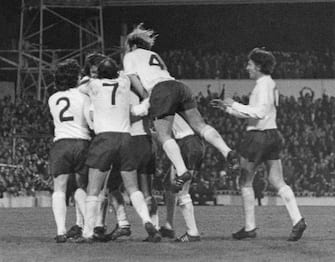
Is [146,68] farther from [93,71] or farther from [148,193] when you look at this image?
[148,193]

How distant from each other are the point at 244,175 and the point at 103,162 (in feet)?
6.22

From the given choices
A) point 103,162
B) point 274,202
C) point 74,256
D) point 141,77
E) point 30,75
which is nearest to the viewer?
point 74,256

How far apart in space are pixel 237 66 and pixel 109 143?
25372 millimetres

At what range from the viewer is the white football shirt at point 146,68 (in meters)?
10.3

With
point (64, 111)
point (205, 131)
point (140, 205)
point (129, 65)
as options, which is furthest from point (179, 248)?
point (129, 65)

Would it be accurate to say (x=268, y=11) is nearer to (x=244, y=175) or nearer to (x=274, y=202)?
(x=274, y=202)

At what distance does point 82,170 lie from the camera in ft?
33.5

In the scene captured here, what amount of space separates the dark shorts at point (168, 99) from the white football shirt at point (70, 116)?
770 millimetres

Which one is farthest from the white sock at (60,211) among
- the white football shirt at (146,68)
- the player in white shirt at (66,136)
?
the white football shirt at (146,68)

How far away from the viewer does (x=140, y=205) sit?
9.71 m

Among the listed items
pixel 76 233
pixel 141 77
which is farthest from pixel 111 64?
pixel 76 233

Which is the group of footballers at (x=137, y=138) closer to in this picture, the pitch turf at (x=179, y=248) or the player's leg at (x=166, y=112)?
the player's leg at (x=166, y=112)

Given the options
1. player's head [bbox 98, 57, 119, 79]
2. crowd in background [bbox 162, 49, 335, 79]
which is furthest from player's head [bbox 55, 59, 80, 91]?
crowd in background [bbox 162, 49, 335, 79]

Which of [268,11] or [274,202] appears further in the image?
[268,11]
